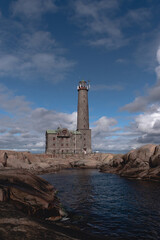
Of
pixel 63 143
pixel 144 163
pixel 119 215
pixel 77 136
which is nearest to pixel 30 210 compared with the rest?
pixel 119 215

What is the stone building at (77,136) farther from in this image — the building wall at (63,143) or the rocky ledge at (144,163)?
the rocky ledge at (144,163)

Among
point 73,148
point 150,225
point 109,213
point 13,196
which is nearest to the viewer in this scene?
point 13,196

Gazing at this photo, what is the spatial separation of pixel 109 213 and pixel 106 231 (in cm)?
330

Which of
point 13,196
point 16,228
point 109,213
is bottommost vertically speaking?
point 109,213

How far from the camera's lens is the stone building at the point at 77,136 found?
82.1 meters

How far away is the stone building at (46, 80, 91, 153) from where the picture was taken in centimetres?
8212

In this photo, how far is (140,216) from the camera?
12547mm

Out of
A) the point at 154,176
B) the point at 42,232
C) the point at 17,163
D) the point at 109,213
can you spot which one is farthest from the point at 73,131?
the point at 42,232

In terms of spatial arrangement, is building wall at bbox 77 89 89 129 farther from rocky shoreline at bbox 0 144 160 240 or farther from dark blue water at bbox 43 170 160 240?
dark blue water at bbox 43 170 160 240

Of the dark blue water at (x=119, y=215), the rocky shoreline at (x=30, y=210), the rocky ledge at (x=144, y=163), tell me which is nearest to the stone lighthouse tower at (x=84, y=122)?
the rocky ledge at (x=144, y=163)

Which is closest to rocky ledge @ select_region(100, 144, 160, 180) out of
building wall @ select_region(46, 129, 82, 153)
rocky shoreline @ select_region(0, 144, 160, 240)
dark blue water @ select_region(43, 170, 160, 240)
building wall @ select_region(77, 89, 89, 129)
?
rocky shoreline @ select_region(0, 144, 160, 240)

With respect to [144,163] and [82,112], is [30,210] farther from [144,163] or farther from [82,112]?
[82,112]

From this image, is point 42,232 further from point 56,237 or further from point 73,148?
point 73,148

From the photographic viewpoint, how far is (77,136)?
280 ft
